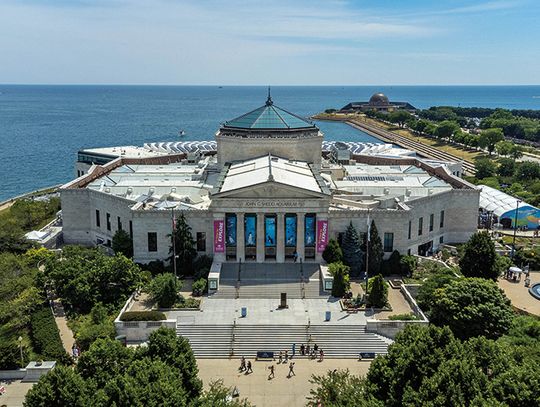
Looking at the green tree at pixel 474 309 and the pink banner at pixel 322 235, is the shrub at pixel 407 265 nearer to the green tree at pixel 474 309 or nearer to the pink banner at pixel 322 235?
the pink banner at pixel 322 235

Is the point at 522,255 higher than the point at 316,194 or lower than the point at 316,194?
lower

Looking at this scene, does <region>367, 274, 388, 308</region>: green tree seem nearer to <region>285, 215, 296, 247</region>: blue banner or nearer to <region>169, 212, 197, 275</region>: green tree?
<region>285, 215, 296, 247</region>: blue banner

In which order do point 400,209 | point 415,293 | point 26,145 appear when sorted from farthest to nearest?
point 26,145, point 400,209, point 415,293

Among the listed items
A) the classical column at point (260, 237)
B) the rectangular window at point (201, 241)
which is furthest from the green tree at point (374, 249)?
the rectangular window at point (201, 241)

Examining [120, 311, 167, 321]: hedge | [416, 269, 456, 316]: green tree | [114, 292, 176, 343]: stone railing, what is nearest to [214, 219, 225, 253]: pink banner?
[120, 311, 167, 321]: hedge

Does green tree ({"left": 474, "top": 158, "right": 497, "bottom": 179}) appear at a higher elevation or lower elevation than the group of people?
higher

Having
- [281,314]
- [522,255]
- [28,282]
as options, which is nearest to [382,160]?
[522,255]

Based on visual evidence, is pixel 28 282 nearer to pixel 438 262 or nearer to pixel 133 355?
pixel 133 355
